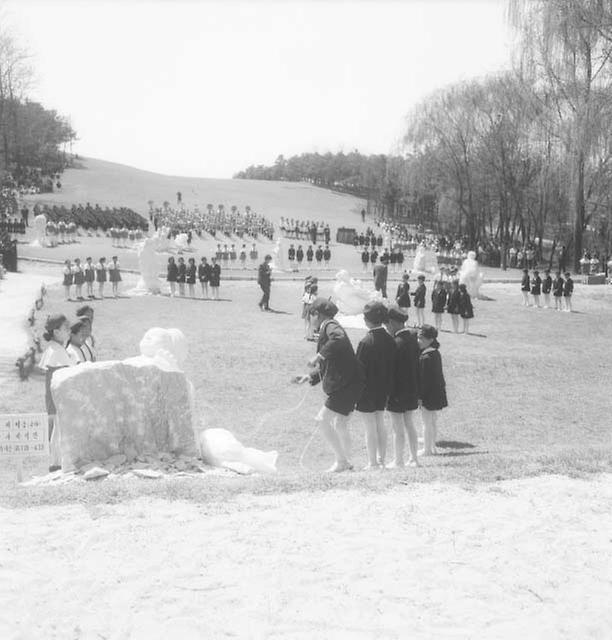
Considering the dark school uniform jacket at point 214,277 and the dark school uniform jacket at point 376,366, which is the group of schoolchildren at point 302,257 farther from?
the dark school uniform jacket at point 376,366

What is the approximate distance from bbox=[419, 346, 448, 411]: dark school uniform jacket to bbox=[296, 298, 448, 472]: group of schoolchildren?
331 mm

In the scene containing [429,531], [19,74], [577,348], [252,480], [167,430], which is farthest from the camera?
[19,74]

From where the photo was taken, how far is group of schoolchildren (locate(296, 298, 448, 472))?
7.61 meters

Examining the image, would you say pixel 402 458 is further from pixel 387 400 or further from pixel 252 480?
pixel 252 480

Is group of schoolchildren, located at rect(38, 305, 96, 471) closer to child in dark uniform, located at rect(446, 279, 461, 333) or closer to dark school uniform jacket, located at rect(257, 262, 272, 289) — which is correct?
child in dark uniform, located at rect(446, 279, 461, 333)

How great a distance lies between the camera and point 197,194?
76.1 metres

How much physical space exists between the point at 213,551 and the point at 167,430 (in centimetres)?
258

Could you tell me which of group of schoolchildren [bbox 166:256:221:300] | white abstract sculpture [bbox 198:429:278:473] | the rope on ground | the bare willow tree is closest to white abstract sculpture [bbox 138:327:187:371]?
white abstract sculpture [bbox 198:429:278:473]

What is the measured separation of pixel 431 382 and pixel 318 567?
4015 millimetres

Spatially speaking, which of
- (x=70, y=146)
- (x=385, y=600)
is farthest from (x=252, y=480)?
(x=70, y=146)

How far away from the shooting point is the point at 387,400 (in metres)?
8.15

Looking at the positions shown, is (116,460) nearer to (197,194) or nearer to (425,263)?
(425,263)

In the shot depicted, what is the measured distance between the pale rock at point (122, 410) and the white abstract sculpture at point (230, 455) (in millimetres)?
210

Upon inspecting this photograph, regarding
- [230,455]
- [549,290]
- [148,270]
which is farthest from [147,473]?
[549,290]
